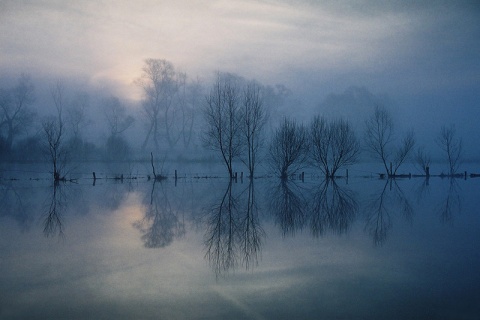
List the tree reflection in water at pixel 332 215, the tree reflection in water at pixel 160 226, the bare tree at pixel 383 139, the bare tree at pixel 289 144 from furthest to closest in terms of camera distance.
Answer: the bare tree at pixel 383 139 < the bare tree at pixel 289 144 < the tree reflection in water at pixel 332 215 < the tree reflection in water at pixel 160 226

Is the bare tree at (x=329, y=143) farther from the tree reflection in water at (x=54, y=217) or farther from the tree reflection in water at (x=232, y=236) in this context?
the tree reflection in water at (x=54, y=217)

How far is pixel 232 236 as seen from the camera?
11086 millimetres

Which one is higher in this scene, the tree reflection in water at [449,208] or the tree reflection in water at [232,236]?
the tree reflection in water at [449,208]

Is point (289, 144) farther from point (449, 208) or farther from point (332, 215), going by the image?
point (332, 215)

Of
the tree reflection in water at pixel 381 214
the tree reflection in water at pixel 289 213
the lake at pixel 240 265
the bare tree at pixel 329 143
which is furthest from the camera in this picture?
the bare tree at pixel 329 143

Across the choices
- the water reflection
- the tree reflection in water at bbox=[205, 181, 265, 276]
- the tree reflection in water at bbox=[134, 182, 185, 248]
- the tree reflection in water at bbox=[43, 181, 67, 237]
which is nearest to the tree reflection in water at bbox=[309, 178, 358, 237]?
the tree reflection in water at bbox=[205, 181, 265, 276]

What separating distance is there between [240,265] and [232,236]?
9.80ft

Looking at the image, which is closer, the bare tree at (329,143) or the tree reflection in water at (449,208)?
the tree reflection in water at (449,208)

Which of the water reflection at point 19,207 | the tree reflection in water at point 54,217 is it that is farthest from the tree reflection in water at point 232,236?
the water reflection at point 19,207

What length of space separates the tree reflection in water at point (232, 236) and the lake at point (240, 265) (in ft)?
0.15

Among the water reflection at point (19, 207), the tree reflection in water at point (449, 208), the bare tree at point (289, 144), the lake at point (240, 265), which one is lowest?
the lake at point (240, 265)

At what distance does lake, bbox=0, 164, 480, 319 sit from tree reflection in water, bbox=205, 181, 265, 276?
5cm

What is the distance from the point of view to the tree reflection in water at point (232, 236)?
8502 mm

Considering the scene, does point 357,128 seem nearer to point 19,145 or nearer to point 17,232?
point 19,145
